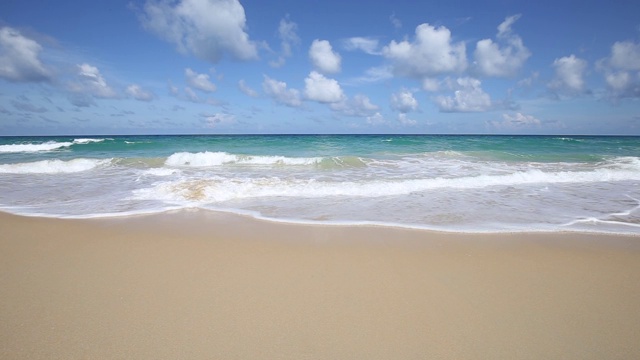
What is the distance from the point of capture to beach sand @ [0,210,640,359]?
2211mm

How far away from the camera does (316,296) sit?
286 centimetres

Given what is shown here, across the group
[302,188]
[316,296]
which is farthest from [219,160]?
[316,296]

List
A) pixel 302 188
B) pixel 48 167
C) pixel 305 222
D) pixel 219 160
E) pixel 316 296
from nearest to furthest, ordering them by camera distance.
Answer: pixel 316 296 < pixel 305 222 < pixel 302 188 < pixel 48 167 < pixel 219 160

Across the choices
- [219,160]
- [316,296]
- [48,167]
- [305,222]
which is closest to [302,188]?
[305,222]

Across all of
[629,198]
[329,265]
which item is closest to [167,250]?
[329,265]

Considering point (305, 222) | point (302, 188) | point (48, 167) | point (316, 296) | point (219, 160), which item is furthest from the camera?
point (219, 160)

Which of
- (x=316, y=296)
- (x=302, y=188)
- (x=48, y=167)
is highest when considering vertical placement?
(x=48, y=167)

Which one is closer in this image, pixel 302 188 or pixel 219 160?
pixel 302 188

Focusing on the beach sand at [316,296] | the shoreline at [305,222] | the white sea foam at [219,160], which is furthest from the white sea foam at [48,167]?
the beach sand at [316,296]

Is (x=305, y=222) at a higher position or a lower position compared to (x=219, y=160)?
lower

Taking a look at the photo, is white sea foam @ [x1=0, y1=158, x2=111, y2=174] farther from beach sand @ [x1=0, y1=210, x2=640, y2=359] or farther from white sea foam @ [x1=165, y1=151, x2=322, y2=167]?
beach sand @ [x1=0, y1=210, x2=640, y2=359]

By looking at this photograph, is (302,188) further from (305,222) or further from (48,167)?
(48,167)

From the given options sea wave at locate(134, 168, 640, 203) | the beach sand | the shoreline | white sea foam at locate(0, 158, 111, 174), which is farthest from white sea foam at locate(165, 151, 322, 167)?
the beach sand

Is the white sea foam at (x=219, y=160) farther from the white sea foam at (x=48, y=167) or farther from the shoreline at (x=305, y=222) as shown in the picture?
the shoreline at (x=305, y=222)
